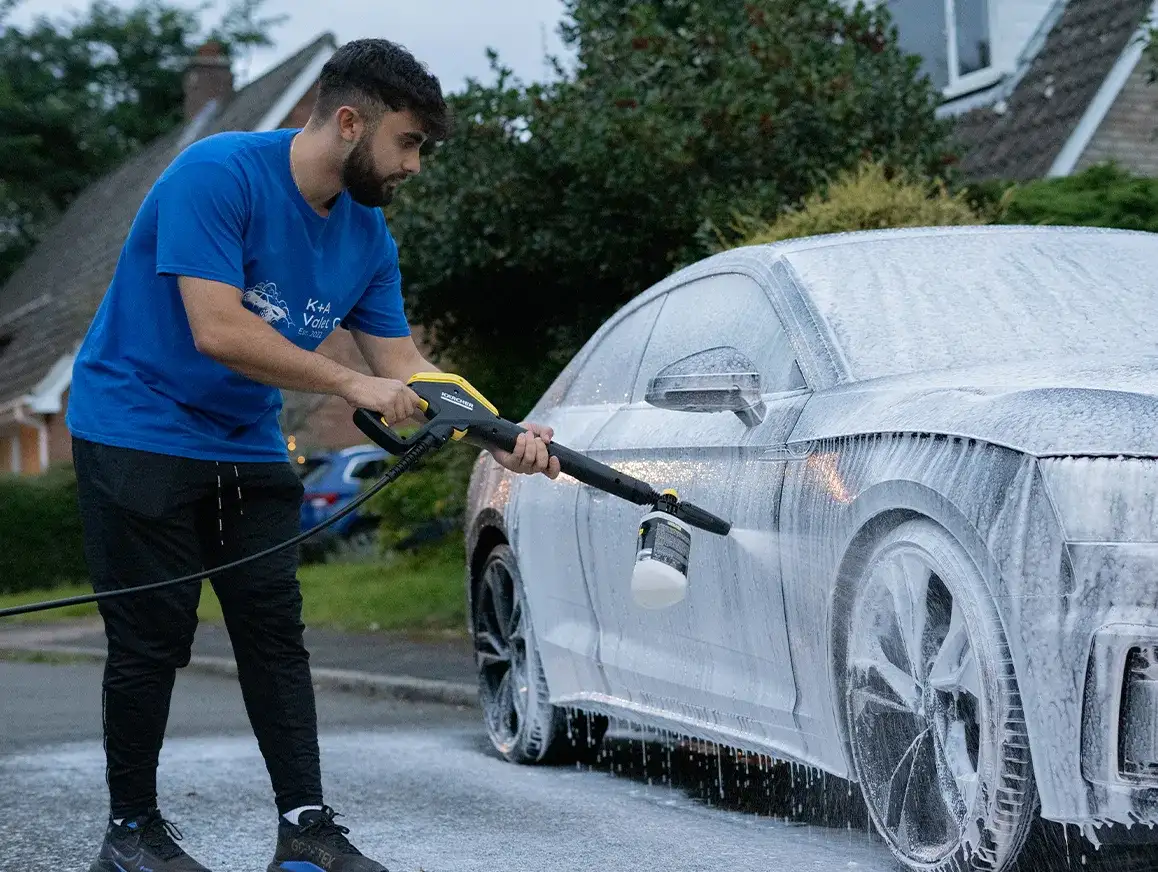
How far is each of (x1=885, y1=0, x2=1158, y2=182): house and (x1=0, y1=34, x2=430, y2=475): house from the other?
6996 mm

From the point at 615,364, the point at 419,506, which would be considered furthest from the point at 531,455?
the point at 419,506

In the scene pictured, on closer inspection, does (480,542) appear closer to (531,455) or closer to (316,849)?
(531,455)

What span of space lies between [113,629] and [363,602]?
985 cm

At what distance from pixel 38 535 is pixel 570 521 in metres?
17.8

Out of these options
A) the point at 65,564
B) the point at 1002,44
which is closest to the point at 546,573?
the point at 1002,44

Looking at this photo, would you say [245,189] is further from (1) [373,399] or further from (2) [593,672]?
(2) [593,672]

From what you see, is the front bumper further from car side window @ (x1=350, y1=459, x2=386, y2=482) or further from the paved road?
car side window @ (x1=350, y1=459, x2=386, y2=482)

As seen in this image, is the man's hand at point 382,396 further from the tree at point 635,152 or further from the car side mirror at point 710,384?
the tree at point 635,152

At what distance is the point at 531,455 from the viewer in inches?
174

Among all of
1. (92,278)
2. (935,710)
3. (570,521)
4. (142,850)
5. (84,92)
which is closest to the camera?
(935,710)

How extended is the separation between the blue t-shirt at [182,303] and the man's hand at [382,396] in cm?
27

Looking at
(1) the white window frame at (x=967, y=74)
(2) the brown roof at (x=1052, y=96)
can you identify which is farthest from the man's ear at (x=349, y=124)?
(1) the white window frame at (x=967, y=74)

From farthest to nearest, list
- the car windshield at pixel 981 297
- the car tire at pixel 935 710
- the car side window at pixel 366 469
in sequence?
the car side window at pixel 366 469 < the car windshield at pixel 981 297 < the car tire at pixel 935 710

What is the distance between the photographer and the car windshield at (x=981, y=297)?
4.64 m
